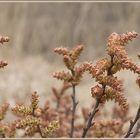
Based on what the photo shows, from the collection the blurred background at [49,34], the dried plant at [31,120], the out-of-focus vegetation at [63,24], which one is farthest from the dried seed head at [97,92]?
the out-of-focus vegetation at [63,24]

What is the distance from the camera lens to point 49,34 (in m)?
12.9

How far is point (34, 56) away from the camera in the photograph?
13.1 m

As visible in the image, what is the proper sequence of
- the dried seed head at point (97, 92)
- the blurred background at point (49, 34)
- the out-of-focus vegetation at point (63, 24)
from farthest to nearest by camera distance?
1. the out-of-focus vegetation at point (63, 24)
2. the blurred background at point (49, 34)
3. the dried seed head at point (97, 92)

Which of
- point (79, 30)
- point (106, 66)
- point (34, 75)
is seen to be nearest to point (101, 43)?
point (79, 30)

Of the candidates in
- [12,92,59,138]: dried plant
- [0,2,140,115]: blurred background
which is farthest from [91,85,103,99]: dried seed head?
[0,2,140,115]: blurred background

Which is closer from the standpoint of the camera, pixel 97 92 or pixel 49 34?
pixel 97 92

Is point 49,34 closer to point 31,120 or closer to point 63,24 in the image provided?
point 63,24

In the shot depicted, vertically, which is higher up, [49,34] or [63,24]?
[63,24]

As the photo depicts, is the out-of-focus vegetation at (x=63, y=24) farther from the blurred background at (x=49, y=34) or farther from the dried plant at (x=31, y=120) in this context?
the dried plant at (x=31, y=120)

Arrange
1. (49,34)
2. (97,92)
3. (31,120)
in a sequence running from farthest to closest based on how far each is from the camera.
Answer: (49,34), (31,120), (97,92)

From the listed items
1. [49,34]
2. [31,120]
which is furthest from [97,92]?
[49,34]

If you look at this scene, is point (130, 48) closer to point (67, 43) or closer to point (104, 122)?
point (67, 43)

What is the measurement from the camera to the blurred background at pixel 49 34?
470 inches

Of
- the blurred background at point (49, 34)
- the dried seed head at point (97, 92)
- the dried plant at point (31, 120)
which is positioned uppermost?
the blurred background at point (49, 34)
